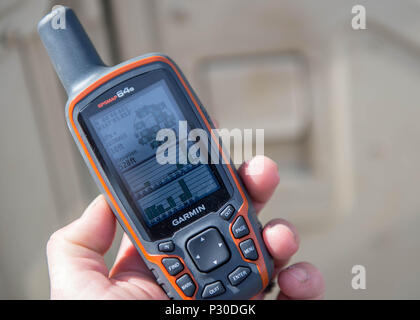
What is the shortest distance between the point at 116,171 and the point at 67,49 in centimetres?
23

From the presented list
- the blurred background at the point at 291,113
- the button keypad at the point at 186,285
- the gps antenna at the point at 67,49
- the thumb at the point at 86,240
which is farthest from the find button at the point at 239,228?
the blurred background at the point at 291,113

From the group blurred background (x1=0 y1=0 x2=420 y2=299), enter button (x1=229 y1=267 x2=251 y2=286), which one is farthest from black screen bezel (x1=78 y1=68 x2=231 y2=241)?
blurred background (x1=0 y1=0 x2=420 y2=299)

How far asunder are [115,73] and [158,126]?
120 mm

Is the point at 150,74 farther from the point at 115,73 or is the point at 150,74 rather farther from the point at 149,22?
the point at 149,22

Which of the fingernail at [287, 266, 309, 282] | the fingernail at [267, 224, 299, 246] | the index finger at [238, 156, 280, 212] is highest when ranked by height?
the index finger at [238, 156, 280, 212]

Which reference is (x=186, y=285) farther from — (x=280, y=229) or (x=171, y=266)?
(x=280, y=229)

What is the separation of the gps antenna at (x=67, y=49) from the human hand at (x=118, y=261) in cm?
22

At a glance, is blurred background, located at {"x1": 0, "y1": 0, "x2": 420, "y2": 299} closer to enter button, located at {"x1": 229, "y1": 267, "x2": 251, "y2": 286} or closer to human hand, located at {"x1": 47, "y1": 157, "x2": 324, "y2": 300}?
human hand, located at {"x1": 47, "y1": 157, "x2": 324, "y2": 300}

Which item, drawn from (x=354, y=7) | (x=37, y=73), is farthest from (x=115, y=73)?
(x=354, y=7)

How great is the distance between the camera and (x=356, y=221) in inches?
59.9

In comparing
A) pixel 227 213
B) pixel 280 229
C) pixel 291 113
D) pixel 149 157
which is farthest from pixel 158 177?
pixel 291 113

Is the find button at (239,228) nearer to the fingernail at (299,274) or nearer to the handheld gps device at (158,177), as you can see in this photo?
the handheld gps device at (158,177)

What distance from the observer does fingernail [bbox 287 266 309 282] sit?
90cm

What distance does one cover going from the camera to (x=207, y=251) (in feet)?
2.82
